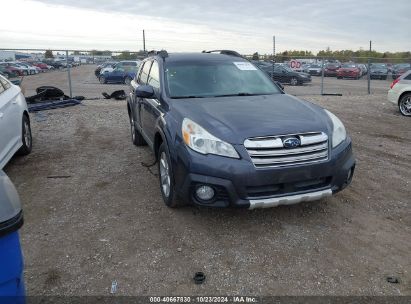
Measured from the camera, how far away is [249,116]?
12.7 feet

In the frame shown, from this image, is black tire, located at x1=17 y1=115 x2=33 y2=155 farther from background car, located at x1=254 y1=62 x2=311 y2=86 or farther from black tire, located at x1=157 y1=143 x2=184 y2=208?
background car, located at x1=254 y1=62 x2=311 y2=86

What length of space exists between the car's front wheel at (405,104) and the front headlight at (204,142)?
9.03 m

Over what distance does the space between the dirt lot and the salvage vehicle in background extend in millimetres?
399

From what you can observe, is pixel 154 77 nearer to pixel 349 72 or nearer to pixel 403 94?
pixel 403 94

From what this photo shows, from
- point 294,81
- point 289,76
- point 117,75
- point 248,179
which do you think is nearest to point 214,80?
point 248,179

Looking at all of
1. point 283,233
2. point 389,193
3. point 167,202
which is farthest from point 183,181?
point 389,193

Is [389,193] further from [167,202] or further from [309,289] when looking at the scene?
[167,202]

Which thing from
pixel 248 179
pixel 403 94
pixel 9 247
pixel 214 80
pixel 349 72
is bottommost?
pixel 248 179

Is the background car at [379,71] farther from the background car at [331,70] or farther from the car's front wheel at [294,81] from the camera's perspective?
the car's front wheel at [294,81]

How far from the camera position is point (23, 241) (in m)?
3.65

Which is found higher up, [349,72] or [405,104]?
[349,72]

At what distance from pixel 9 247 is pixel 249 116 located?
2549 mm

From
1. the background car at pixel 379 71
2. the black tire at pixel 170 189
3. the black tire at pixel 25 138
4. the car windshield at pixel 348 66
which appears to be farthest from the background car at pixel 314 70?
the black tire at pixel 170 189

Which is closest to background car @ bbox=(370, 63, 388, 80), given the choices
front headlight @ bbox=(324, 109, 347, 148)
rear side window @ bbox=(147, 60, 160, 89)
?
rear side window @ bbox=(147, 60, 160, 89)
